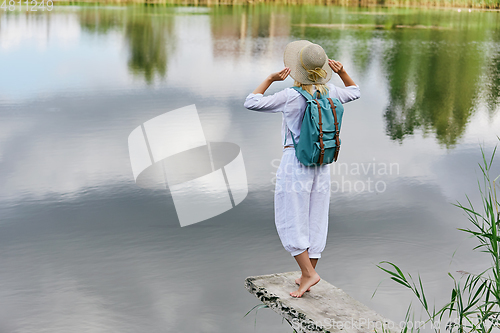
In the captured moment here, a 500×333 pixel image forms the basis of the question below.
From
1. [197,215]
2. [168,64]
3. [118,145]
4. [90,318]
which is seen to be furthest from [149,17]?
[90,318]

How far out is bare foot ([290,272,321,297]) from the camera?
2.58 m

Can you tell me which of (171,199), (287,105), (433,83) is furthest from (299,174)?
(433,83)

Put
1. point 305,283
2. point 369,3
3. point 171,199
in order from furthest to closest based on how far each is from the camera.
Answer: point 369,3
point 171,199
point 305,283

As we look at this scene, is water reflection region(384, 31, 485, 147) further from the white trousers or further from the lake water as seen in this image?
the white trousers

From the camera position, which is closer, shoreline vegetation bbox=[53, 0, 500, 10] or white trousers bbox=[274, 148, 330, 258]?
white trousers bbox=[274, 148, 330, 258]

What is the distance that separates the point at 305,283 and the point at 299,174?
46cm

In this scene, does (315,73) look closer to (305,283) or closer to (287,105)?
(287,105)

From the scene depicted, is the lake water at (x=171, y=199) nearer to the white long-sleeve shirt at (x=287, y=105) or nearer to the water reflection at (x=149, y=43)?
the water reflection at (x=149, y=43)

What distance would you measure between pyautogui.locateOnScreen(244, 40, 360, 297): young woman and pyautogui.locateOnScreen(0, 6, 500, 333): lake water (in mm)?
775

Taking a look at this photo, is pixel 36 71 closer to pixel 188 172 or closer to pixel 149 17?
pixel 188 172

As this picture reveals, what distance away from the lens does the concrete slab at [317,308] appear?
235cm

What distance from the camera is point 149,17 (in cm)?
1855

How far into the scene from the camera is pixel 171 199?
4758 millimetres

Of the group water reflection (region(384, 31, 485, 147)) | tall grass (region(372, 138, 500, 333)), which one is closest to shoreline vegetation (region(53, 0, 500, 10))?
water reflection (region(384, 31, 485, 147))
